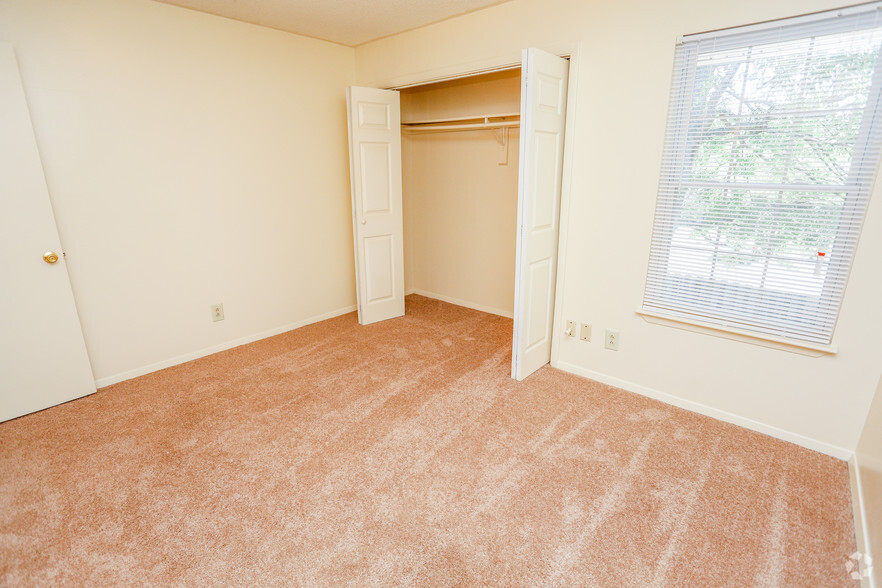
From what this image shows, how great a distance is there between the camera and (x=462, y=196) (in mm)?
4355

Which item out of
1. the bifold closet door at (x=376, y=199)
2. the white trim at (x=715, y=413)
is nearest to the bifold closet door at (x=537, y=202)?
the white trim at (x=715, y=413)

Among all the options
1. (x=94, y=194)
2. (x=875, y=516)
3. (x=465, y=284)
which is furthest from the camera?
(x=465, y=284)

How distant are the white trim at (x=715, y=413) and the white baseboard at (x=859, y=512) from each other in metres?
0.10

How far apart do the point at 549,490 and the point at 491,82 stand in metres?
3.40

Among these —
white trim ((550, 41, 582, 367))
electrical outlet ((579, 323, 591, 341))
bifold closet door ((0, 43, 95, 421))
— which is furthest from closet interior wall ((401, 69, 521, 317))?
bifold closet door ((0, 43, 95, 421))

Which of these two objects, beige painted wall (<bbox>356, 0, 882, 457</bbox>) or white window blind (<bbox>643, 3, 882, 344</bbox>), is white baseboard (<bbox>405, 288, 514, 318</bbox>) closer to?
beige painted wall (<bbox>356, 0, 882, 457</bbox>)

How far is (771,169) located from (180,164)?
354cm

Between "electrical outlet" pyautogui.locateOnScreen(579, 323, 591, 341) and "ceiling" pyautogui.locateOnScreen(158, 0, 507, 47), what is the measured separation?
2.21 metres

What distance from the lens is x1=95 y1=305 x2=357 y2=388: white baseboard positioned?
114 inches

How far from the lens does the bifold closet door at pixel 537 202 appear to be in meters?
2.47

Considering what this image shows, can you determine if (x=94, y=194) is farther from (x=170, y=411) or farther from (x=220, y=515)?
(x=220, y=515)

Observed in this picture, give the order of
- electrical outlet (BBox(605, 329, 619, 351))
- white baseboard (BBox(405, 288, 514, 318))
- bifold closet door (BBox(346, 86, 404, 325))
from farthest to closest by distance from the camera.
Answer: white baseboard (BBox(405, 288, 514, 318)) → bifold closet door (BBox(346, 86, 404, 325)) → electrical outlet (BBox(605, 329, 619, 351))

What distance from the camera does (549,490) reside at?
76.2 inches

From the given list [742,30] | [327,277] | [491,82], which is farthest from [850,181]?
[327,277]
